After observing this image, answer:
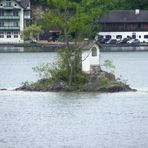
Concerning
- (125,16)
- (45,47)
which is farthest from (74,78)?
(125,16)

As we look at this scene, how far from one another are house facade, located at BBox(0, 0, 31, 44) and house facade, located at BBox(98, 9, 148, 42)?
30.1 feet

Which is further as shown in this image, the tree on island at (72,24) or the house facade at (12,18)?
the house facade at (12,18)

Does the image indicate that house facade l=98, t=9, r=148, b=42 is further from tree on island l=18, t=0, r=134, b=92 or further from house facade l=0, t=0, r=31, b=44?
tree on island l=18, t=0, r=134, b=92

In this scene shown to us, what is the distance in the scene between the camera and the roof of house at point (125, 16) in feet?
379

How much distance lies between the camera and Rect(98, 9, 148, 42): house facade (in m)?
116

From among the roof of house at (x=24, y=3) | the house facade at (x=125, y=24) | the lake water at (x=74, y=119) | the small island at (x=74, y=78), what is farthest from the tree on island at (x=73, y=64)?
the roof of house at (x=24, y=3)

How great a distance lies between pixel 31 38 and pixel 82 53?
61.3m

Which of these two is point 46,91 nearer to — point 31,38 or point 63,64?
point 63,64

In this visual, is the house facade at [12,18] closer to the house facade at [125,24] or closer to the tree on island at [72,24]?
the house facade at [125,24]

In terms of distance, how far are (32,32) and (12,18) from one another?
8686 mm

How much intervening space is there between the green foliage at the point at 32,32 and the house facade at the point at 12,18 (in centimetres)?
396

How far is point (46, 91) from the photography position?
154 ft

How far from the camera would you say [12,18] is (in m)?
118

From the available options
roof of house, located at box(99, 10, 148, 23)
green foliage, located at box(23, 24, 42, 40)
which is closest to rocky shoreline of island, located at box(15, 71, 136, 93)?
green foliage, located at box(23, 24, 42, 40)
